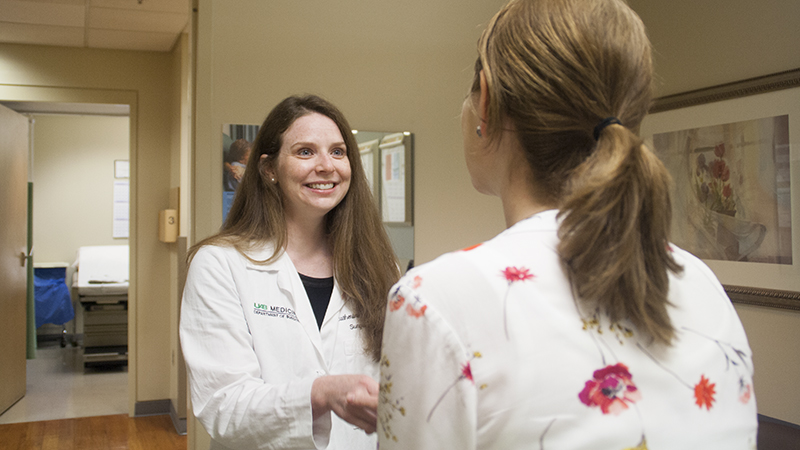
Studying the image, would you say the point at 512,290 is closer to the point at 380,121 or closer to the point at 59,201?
the point at 380,121

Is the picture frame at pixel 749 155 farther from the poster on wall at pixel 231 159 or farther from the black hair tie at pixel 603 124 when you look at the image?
the black hair tie at pixel 603 124

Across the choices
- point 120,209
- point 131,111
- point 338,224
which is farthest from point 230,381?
point 120,209

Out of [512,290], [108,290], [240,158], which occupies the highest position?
[240,158]

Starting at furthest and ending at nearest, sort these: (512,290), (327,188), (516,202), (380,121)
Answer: (380,121)
(327,188)
(516,202)
(512,290)

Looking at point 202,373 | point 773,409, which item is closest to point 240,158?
point 202,373

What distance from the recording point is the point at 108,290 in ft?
21.3

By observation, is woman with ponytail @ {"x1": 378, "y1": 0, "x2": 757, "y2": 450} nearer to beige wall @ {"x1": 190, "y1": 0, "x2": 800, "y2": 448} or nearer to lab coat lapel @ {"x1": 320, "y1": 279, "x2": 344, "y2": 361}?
lab coat lapel @ {"x1": 320, "y1": 279, "x2": 344, "y2": 361}

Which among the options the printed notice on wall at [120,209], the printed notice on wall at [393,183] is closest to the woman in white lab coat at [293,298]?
the printed notice on wall at [393,183]

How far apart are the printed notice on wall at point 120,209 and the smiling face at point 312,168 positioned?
24.3ft

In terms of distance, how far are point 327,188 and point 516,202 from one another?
0.98 m

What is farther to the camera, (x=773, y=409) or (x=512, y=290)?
(x=773, y=409)

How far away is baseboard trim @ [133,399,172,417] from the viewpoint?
4.93 m

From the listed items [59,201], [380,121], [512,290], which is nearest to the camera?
[512,290]

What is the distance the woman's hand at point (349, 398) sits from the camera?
1.10 m
